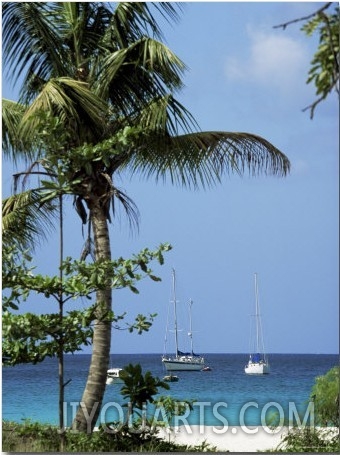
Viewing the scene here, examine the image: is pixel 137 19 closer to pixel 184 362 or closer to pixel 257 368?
pixel 184 362

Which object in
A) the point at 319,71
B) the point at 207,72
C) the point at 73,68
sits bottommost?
the point at 319,71

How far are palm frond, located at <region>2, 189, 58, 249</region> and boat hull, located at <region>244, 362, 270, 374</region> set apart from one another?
18888 millimetres

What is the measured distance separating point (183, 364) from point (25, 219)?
1758cm

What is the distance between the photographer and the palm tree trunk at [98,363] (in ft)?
19.2

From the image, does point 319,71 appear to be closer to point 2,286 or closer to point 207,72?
point 2,286

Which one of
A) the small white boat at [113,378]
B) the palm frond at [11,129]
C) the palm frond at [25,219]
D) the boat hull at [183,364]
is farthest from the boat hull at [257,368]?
the palm frond at [11,129]

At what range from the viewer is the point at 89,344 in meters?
5.58

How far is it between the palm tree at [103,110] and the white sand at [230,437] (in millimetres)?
909

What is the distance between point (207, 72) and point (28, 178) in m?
17.5

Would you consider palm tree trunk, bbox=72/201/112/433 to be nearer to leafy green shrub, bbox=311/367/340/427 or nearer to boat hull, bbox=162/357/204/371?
leafy green shrub, bbox=311/367/340/427

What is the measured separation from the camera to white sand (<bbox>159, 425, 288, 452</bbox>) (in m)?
6.21

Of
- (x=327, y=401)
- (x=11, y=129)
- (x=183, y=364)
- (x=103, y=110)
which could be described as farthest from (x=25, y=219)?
(x=183, y=364)

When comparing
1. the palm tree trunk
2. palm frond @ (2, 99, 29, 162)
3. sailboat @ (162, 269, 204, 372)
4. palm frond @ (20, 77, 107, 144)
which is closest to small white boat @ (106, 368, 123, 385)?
the palm tree trunk

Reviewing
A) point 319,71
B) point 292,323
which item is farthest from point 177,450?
point 292,323
